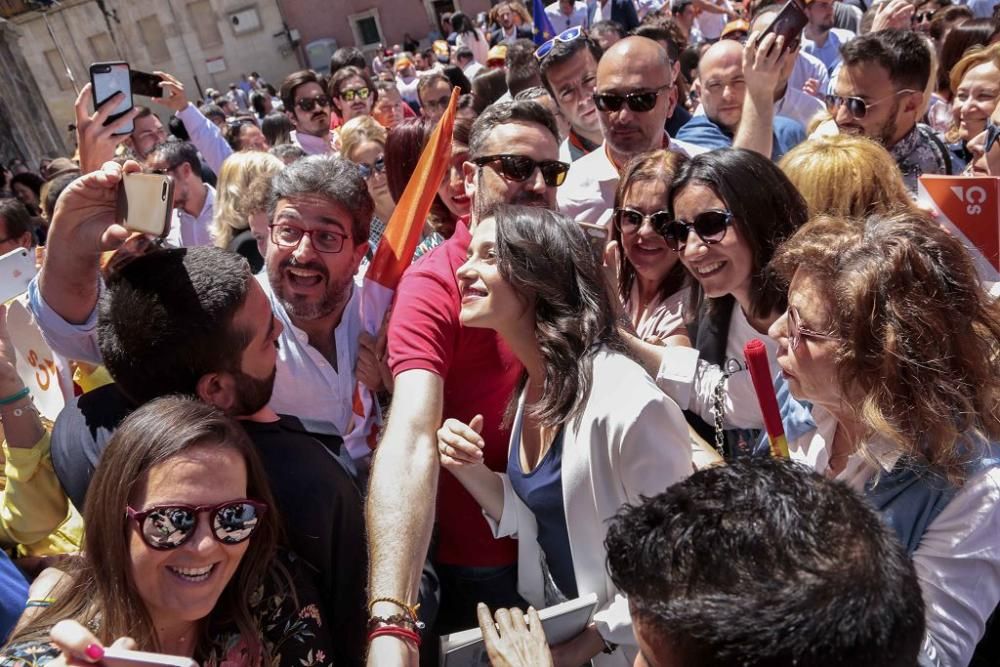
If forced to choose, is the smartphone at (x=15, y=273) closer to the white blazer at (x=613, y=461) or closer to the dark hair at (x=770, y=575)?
the white blazer at (x=613, y=461)

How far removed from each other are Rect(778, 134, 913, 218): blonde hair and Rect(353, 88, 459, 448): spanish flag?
1.23 metres

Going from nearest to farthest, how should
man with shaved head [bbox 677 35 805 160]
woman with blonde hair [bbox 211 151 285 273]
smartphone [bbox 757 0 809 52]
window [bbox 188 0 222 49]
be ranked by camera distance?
1. smartphone [bbox 757 0 809 52]
2. woman with blonde hair [bbox 211 151 285 273]
3. man with shaved head [bbox 677 35 805 160]
4. window [bbox 188 0 222 49]

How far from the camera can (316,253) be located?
2568 mm

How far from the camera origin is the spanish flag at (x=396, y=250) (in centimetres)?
260

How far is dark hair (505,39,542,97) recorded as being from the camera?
549cm

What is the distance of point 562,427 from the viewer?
198cm

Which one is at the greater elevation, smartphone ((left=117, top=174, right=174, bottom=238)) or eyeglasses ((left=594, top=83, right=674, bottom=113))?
smartphone ((left=117, top=174, right=174, bottom=238))

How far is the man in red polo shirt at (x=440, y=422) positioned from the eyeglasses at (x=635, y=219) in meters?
0.25

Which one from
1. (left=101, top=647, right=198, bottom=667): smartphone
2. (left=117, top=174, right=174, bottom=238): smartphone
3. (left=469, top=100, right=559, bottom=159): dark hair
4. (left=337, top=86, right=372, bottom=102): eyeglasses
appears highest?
(left=117, top=174, right=174, bottom=238): smartphone

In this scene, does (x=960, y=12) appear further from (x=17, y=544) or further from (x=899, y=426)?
(x=17, y=544)

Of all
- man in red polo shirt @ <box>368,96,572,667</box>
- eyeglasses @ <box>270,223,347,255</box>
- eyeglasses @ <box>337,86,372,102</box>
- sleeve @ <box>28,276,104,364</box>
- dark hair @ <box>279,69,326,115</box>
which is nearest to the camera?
man in red polo shirt @ <box>368,96,572,667</box>

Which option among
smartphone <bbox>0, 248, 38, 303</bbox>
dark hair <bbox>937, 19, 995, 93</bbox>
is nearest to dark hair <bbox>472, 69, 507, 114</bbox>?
dark hair <bbox>937, 19, 995, 93</bbox>

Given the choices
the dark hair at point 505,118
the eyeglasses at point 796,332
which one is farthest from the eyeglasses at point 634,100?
the eyeglasses at point 796,332

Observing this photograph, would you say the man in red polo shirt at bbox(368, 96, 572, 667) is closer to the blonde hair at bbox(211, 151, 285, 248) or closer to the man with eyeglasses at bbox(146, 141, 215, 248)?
the blonde hair at bbox(211, 151, 285, 248)
